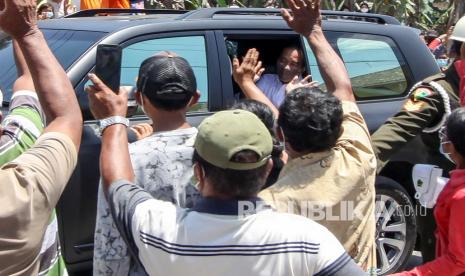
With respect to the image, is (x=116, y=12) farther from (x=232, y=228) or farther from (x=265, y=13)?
(x=232, y=228)

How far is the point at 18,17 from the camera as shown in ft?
6.72

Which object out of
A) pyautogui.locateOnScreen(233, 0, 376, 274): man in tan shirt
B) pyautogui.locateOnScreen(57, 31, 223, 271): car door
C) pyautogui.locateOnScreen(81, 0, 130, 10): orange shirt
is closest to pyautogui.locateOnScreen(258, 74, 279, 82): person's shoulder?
pyautogui.locateOnScreen(57, 31, 223, 271): car door

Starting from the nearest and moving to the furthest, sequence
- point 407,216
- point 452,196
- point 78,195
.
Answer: point 452,196
point 78,195
point 407,216

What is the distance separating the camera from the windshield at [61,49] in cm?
417

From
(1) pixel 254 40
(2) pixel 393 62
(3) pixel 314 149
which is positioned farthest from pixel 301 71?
(3) pixel 314 149

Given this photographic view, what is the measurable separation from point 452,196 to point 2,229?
182cm

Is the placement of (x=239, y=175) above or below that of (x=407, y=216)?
above

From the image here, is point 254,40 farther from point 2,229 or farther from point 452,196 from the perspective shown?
point 2,229

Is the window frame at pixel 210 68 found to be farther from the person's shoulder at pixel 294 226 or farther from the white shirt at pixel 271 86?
the person's shoulder at pixel 294 226

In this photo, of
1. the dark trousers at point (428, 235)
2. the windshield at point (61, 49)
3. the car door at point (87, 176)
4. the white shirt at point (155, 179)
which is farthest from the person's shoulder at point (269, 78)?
the white shirt at point (155, 179)

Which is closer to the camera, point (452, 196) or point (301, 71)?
point (452, 196)

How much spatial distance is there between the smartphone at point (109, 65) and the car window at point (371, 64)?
3.07 meters

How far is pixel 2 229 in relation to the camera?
1774mm

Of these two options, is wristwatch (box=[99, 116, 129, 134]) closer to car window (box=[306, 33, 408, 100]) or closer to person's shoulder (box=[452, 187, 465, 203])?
person's shoulder (box=[452, 187, 465, 203])
